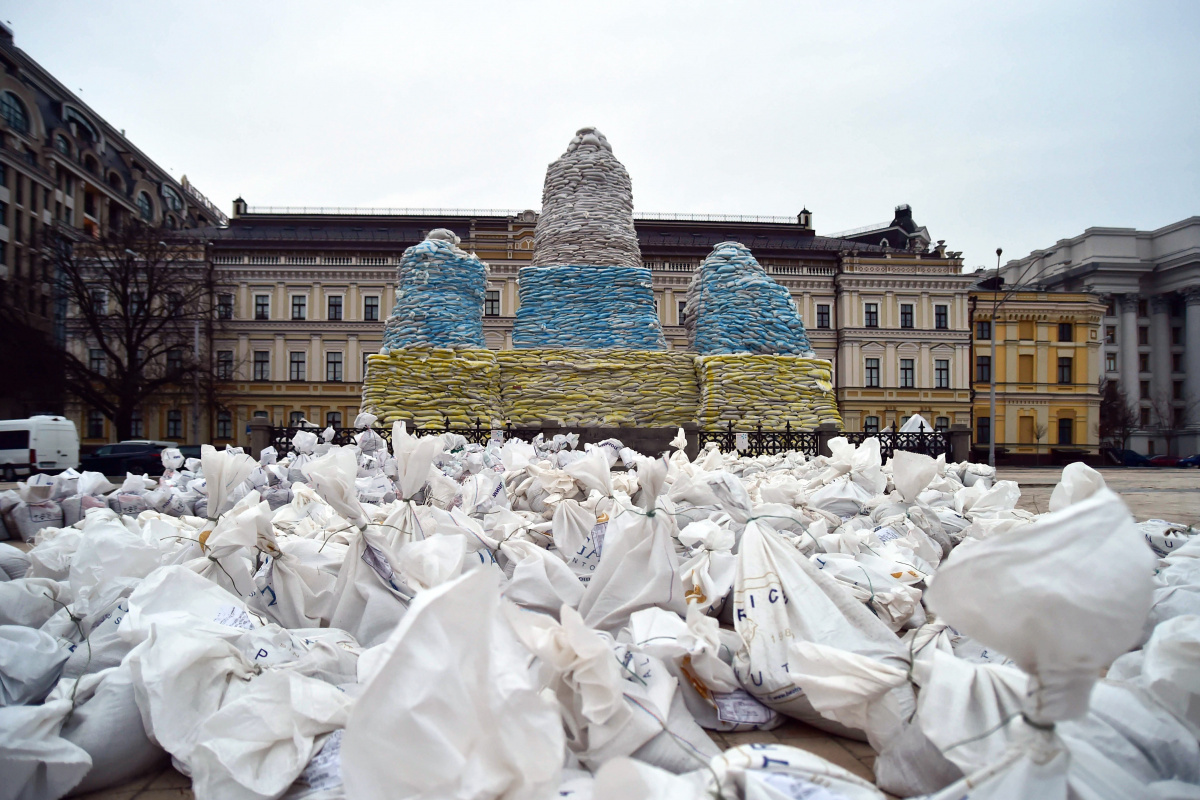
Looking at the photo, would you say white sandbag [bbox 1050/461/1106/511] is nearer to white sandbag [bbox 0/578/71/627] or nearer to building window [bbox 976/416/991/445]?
white sandbag [bbox 0/578/71/627]

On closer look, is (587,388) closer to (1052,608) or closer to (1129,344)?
(1052,608)

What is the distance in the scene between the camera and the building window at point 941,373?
34.6m

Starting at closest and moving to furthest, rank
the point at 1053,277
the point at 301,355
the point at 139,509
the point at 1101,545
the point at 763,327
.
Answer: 1. the point at 1101,545
2. the point at 139,509
3. the point at 763,327
4. the point at 301,355
5. the point at 1053,277

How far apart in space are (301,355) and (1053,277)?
46970mm

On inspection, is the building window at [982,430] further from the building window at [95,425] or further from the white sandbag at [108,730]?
the building window at [95,425]

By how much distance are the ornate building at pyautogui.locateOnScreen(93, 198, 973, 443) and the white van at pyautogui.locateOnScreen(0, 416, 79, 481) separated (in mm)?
14645

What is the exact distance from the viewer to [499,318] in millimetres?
32812

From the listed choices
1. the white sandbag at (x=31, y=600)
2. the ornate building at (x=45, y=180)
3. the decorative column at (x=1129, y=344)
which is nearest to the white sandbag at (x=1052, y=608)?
the white sandbag at (x=31, y=600)

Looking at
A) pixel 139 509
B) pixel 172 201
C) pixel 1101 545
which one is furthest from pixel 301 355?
pixel 1101 545

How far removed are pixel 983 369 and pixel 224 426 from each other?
1452 inches

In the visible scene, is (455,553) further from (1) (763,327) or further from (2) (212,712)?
(1) (763,327)

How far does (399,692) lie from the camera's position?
1.28 m

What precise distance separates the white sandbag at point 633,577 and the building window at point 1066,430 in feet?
131

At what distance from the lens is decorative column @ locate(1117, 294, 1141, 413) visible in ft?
146
